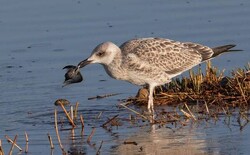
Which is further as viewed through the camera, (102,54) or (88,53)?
(88,53)

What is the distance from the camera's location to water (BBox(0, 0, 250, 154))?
11148 mm

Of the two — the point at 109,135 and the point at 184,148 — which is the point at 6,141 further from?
the point at 184,148

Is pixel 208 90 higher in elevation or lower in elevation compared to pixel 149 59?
lower

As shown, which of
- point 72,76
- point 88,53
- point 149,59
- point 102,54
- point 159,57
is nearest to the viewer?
point 102,54

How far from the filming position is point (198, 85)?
525 inches

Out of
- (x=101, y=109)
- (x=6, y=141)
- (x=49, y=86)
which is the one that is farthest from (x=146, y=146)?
(x=49, y=86)

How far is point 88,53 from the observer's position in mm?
16062

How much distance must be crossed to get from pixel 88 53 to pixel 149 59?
2911 mm

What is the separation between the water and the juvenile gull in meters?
0.58

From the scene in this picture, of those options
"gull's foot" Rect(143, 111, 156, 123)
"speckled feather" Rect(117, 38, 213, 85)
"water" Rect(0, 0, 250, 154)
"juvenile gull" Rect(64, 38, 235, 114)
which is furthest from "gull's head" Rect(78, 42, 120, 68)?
"gull's foot" Rect(143, 111, 156, 123)

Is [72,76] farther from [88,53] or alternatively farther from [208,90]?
[88,53]

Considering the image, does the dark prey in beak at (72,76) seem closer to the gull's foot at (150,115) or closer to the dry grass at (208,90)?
the dry grass at (208,90)

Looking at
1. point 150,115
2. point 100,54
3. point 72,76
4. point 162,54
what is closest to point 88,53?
point 72,76

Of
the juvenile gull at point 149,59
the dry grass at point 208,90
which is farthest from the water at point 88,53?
the dry grass at point 208,90
